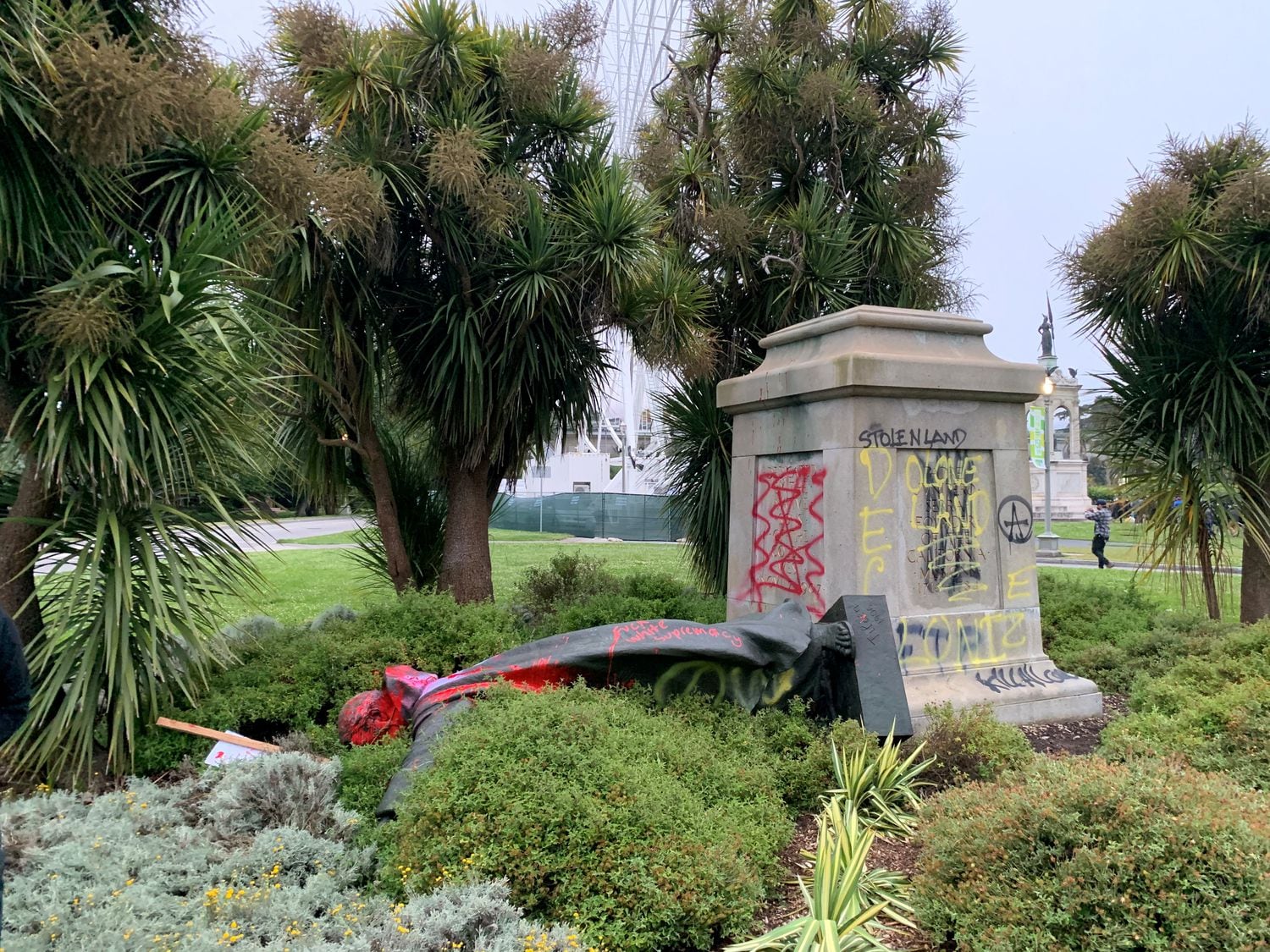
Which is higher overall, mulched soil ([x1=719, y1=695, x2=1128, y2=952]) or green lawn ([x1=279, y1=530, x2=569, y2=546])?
green lawn ([x1=279, y1=530, x2=569, y2=546])

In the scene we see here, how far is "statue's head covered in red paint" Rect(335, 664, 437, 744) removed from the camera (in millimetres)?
4766

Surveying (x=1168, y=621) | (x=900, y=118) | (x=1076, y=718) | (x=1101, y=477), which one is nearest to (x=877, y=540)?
(x=1076, y=718)

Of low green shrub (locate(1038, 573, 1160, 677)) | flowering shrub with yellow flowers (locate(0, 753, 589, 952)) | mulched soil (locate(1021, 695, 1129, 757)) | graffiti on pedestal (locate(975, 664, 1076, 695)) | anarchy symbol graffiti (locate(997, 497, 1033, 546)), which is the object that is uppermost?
anarchy symbol graffiti (locate(997, 497, 1033, 546))

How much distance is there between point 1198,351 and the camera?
793 cm

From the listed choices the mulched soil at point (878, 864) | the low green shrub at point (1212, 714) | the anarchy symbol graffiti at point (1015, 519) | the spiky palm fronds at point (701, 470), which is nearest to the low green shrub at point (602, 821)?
the mulched soil at point (878, 864)

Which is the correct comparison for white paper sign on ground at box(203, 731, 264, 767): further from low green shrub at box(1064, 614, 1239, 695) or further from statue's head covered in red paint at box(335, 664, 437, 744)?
low green shrub at box(1064, 614, 1239, 695)

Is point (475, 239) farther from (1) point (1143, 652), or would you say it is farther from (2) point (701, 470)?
(1) point (1143, 652)

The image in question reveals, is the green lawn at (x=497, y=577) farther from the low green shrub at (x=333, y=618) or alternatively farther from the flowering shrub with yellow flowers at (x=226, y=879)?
the flowering shrub with yellow flowers at (x=226, y=879)

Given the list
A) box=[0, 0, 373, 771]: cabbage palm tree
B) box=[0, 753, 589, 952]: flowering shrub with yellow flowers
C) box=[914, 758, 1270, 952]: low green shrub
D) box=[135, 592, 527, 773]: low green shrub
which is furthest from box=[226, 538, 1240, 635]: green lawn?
box=[914, 758, 1270, 952]: low green shrub

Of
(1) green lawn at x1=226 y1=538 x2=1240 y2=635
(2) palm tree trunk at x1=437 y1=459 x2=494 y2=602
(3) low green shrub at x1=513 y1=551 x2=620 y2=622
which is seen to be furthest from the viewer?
(1) green lawn at x1=226 y1=538 x2=1240 y2=635

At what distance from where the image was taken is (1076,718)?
229 inches

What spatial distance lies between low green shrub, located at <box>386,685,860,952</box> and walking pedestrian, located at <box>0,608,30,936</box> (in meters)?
1.38

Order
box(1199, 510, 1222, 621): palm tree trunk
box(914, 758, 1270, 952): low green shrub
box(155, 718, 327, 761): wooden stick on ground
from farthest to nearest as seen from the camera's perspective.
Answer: box(1199, 510, 1222, 621): palm tree trunk, box(155, 718, 327, 761): wooden stick on ground, box(914, 758, 1270, 952): low green shrub

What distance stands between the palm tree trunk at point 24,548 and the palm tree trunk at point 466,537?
3.61 m
